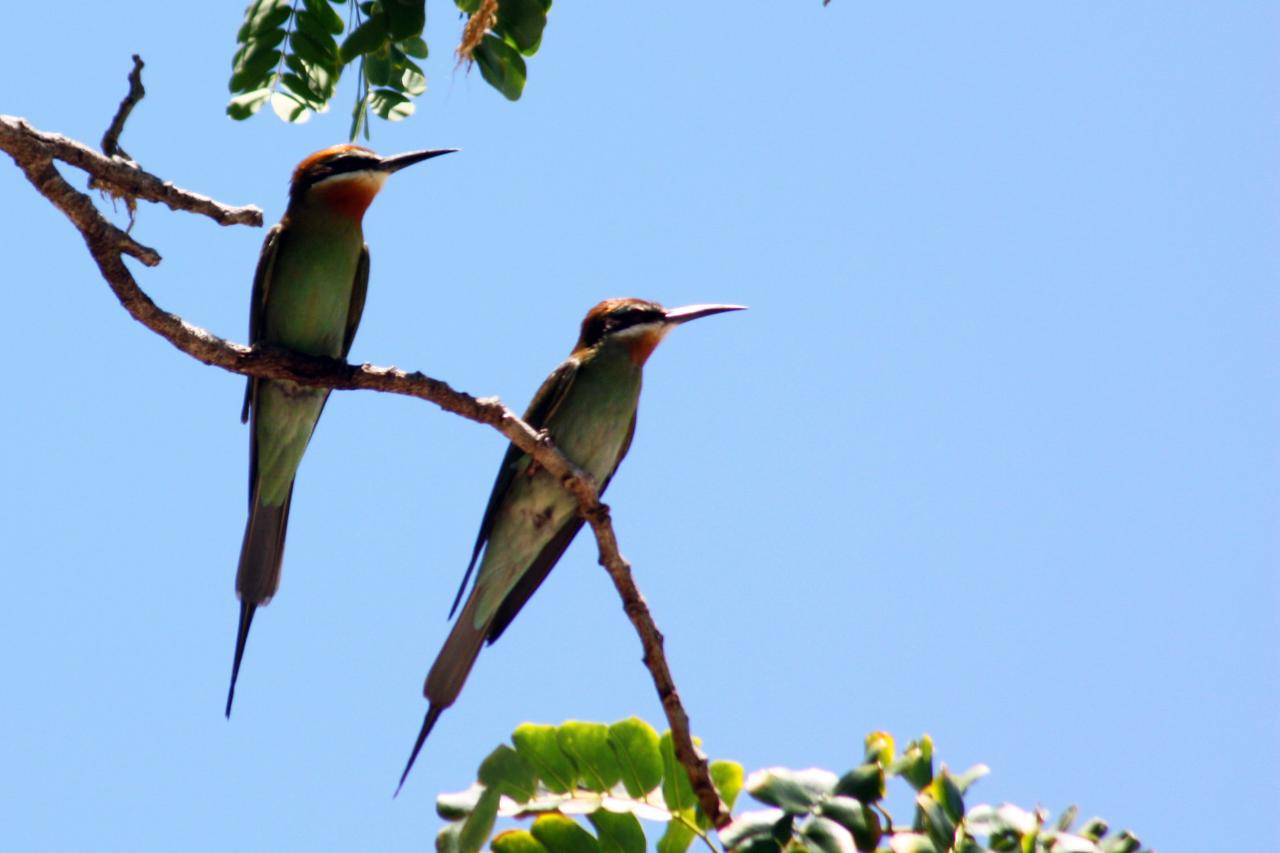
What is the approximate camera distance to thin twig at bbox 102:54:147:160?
2973mm

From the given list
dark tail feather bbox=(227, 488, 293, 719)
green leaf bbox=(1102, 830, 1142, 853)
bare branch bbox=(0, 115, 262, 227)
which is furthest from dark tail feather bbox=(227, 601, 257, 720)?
green leaf bbox=(1102, 830, 1142, 853)

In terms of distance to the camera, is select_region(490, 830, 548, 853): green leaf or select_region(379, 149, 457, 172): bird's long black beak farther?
select_region(379, 149, 457, 172): bird's long black beak

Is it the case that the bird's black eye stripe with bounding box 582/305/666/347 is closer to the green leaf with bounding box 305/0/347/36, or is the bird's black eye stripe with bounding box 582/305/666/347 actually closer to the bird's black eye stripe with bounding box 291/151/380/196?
the bird's black eye stripe with bounding box 291/151/380/196

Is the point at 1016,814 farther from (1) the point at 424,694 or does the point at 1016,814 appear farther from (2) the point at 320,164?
(2) the point at 320,164

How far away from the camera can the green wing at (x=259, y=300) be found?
4437mm

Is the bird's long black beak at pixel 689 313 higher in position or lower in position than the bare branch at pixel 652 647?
higher

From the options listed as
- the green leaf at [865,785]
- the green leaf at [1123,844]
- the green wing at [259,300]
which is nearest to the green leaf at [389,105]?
the green wing at [259,300]

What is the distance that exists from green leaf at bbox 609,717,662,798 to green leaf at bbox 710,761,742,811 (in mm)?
119

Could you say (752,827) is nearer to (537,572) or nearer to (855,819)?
(855,819)

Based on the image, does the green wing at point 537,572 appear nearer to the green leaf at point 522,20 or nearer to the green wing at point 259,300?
the green wing at point 259,300

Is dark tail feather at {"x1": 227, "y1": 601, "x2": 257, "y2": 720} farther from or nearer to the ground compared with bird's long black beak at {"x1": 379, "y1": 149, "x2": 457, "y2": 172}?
nearer to the ground

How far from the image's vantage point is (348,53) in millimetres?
3248

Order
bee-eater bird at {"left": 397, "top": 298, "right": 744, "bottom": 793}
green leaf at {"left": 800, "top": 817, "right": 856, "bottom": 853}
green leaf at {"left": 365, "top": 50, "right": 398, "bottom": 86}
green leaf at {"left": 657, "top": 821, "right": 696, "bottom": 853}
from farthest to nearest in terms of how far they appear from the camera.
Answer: bee-eater bird at {"left": 397, "top": 298, "right": 744, "bottom": 793}, green leaf at {"left": 365, "top": 50, "right": 398, "bottom": 86}, green leaf at {"left": 657, "top": 821, "right": 696, "bottom": 853}, green leaf at {"left": 800, "top": 817, "right": 856, "bottom": 853}

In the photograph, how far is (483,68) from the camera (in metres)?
3.34
